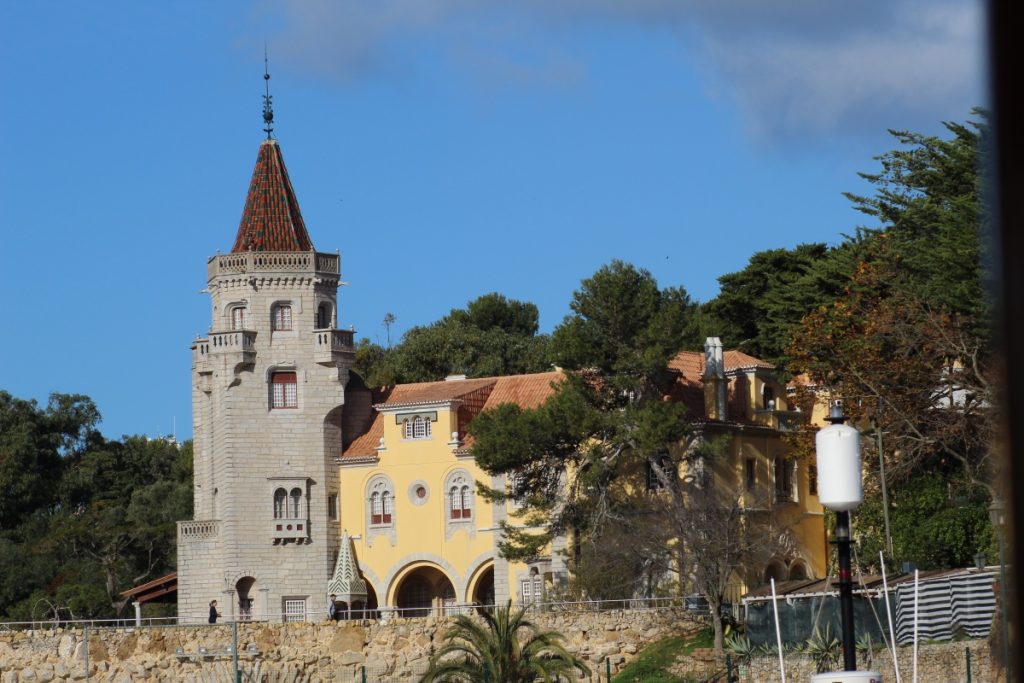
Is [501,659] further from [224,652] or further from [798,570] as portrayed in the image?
[798,570]

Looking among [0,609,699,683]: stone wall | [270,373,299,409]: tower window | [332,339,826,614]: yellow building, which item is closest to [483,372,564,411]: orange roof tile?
[332,339,826,614]: yellow building

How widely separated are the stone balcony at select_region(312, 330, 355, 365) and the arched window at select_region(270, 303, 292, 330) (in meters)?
1.10

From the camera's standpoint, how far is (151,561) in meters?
72.6

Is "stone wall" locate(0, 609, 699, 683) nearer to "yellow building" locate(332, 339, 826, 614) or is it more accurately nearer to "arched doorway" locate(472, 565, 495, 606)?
"yellow building" locate(332, 339, 826, 614)

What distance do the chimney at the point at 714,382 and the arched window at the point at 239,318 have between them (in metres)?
17.2

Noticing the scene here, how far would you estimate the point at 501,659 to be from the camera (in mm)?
38281

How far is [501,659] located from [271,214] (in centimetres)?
2838

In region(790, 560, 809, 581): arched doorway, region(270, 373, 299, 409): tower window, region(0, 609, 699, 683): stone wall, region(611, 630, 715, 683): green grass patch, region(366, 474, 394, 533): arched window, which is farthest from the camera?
region(270, 373, 299, 409): tower window

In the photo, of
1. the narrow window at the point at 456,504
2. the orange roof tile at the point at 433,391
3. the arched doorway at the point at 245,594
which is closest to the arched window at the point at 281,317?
the orange roof tile at the point at 433,391

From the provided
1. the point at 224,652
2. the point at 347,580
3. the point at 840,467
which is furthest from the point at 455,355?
the point at 840,467

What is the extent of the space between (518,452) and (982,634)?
21.6m

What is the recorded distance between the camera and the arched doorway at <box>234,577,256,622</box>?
5803 centimetres

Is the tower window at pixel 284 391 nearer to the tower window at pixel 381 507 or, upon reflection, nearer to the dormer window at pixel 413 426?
the dormer window at pixel 413 426

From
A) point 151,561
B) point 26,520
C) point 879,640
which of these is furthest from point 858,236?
point 26,520
